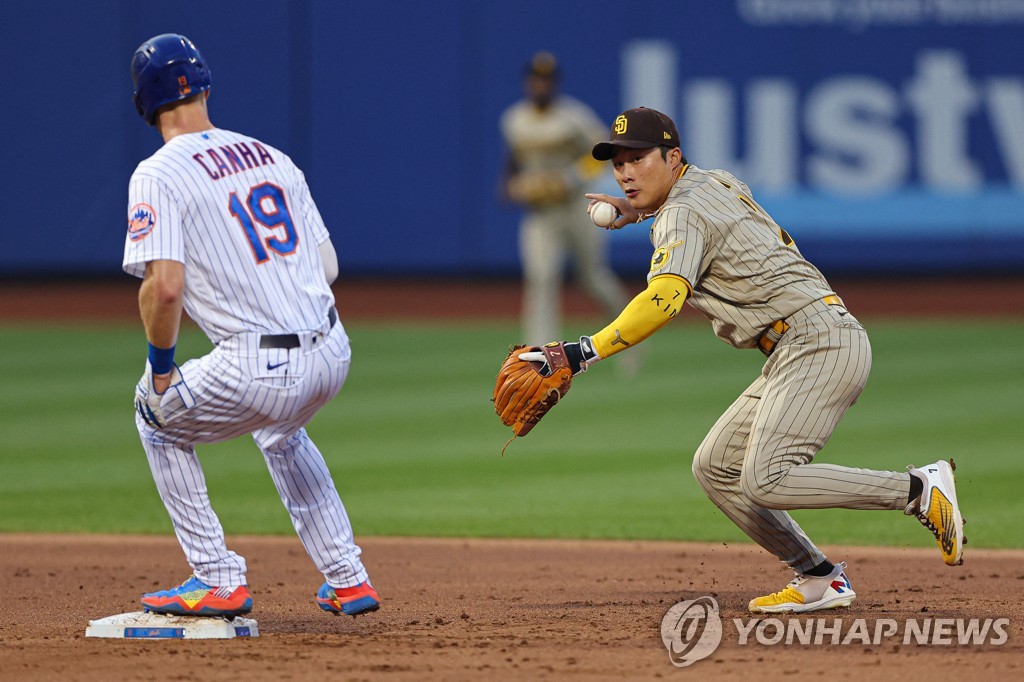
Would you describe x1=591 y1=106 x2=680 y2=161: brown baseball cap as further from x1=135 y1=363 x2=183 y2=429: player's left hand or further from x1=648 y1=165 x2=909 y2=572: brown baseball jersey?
x1=135 y1=363 x2=183 y2=429: player's left hand

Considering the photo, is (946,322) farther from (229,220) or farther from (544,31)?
(229,220)

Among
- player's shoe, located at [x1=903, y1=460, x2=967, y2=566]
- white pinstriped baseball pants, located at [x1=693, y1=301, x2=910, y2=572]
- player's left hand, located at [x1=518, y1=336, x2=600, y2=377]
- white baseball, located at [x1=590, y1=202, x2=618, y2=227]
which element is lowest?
player's shoe, located at [x1=903, y1=460, x2=967, y2=566]

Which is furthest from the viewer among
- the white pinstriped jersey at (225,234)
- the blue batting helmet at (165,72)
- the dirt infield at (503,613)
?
the blue batting helmet at (165,72)

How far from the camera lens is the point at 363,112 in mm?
18922

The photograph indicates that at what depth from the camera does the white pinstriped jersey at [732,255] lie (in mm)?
4824

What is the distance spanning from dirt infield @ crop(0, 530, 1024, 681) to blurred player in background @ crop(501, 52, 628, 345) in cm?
633

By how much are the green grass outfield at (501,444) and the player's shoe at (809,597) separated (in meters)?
1.76

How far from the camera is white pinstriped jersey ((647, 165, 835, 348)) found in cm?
482

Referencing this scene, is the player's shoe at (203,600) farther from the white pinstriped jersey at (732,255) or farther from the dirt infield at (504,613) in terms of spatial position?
the white pinstriped jersey at (732,255)

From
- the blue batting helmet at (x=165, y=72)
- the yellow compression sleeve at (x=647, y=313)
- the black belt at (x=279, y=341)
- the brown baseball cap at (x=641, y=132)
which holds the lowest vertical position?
the black belt at (x=279, y=341)

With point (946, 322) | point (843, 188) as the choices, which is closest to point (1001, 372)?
point (946, 322)

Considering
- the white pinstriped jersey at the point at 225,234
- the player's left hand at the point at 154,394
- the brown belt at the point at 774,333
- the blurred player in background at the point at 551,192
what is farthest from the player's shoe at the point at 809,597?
the blurred player in background at the point at 551,192

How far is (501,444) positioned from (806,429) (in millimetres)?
5235

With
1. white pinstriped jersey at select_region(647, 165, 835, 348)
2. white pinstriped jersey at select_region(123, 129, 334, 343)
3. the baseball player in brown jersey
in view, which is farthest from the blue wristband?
white pinstriped jersey at select_region(647, 165, 835, 348)
